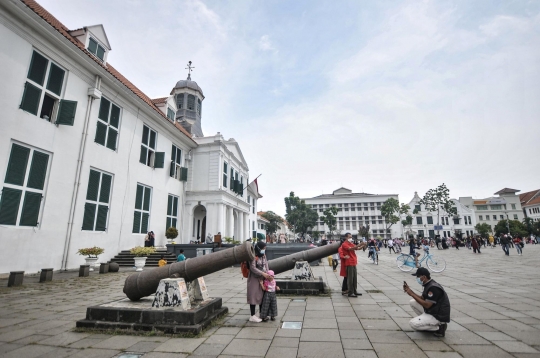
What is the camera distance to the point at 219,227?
21391 mm

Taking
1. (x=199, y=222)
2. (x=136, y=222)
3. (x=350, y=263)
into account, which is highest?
(x=199, y=222)

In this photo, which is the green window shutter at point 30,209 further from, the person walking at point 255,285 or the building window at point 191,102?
the building window at point 191,102

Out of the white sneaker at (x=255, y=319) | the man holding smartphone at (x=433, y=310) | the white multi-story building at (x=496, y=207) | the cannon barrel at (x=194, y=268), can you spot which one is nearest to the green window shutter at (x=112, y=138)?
the cannon barrel at (x=194, y=268)

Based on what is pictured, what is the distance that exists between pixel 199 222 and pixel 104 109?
40.5ft

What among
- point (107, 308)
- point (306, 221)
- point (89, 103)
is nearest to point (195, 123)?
point (89, 103)

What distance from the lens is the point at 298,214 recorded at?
2350 inches

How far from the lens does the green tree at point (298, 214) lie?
59.7m

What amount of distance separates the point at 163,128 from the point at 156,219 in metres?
6.21

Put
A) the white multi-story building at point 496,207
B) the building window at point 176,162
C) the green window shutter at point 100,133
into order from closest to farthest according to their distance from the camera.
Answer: the green window shutter at point 100,133 → the building window at point 176,162 → the white multi-story building at point 496,207

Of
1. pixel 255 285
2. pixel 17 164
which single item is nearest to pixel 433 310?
pixel 255 285

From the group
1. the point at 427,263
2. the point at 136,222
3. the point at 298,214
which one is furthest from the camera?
the point at 298,214

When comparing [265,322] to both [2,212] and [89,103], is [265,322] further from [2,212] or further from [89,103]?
[89,103]

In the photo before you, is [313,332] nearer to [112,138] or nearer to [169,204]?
[112,138]

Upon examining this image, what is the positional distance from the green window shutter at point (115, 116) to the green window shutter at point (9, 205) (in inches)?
233
